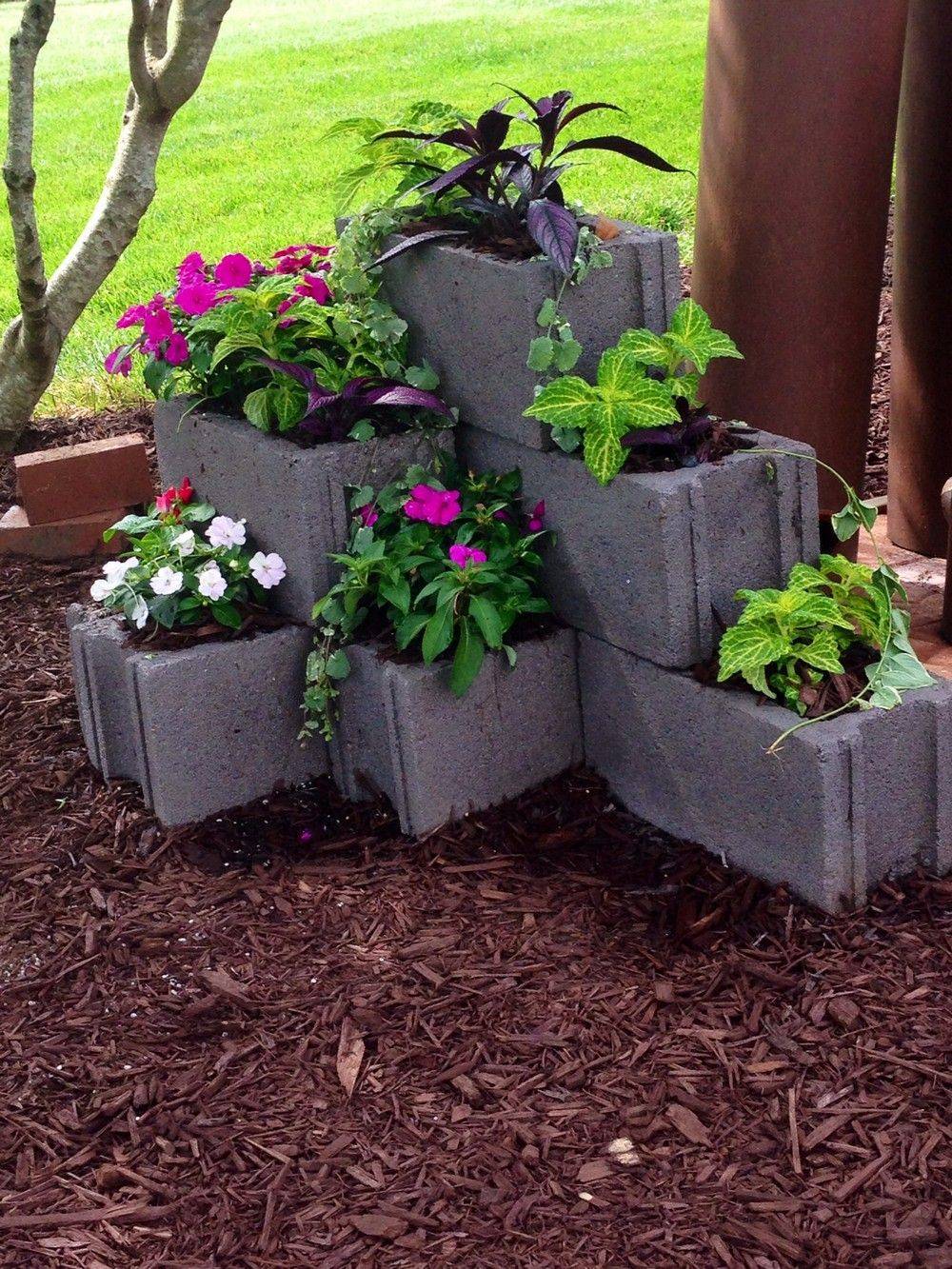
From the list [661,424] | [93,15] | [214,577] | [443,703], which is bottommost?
[443,703]

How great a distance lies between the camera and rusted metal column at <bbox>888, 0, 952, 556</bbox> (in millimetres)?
3881

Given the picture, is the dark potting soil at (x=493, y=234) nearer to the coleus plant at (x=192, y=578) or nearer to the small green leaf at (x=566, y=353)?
the small green leaf at (x=566, y=353)

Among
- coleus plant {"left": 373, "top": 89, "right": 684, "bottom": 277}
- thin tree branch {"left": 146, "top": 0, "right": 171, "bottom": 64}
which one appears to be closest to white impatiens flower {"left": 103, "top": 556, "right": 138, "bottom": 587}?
coleus plant {"left": 373, "top": 89, "right": 684, "bottom": 277}

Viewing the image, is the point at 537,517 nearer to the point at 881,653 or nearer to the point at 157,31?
the point at 881,653

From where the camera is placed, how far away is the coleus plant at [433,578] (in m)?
2.96

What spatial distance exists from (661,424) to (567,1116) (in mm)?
1323

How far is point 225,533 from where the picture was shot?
10.8 ft

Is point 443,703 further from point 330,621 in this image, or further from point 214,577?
point 214,577

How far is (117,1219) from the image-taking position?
223 centimetres

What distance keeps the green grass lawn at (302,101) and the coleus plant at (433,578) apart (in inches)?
113

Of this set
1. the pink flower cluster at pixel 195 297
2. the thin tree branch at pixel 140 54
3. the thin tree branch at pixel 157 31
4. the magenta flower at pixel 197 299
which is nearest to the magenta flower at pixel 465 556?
the pink flower cluster at pixel 195 297

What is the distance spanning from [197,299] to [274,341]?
0.24 meters

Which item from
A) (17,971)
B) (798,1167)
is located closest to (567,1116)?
(798,1167)

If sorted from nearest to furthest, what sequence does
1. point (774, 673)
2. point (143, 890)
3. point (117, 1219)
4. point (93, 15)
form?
point (117, 1219)
point (774, 673)
point (143, 890)
point (93, 15)
